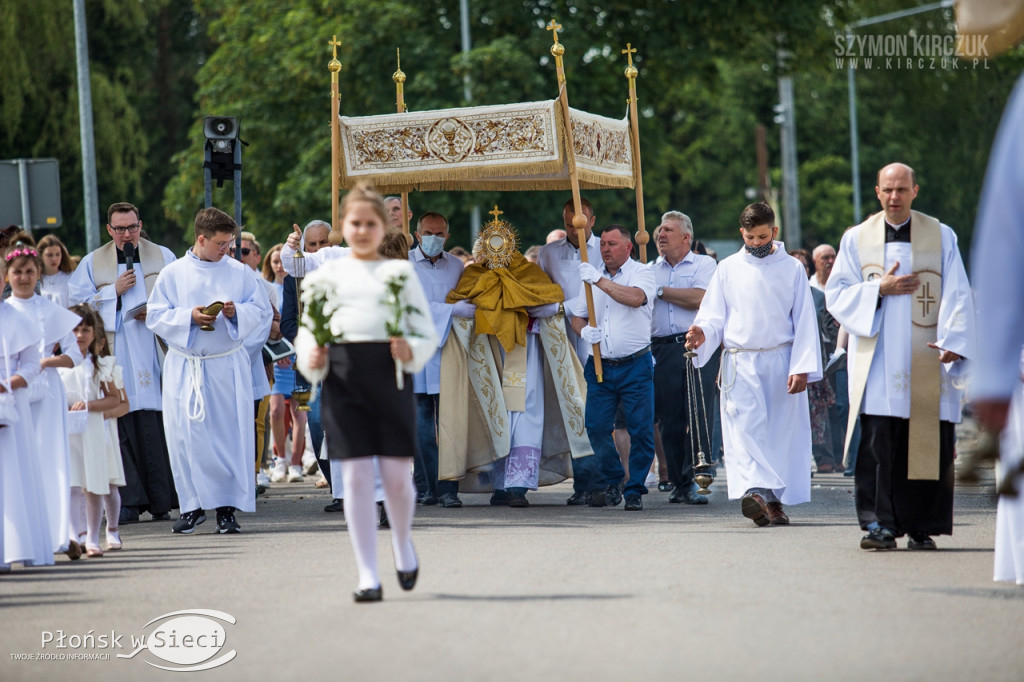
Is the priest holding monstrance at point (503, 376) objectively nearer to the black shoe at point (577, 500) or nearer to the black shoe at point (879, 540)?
the black shoe at point (577, 500)

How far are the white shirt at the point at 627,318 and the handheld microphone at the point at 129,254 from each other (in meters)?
3.86

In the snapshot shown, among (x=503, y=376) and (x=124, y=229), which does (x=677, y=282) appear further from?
(x=124, y=229)

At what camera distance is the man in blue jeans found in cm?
1249

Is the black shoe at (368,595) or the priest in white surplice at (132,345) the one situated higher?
the priest in white surplice at (132,345)

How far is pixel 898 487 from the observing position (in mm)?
9414

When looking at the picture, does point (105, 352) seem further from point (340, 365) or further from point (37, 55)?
point (37, 55)

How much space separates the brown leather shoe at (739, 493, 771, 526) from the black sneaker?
406 centimetres

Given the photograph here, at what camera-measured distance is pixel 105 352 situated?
34.2 feet

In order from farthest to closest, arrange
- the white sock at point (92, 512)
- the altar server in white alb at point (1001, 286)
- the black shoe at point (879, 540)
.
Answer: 1. the white sock at point (92, 512)
2. the black shoe at point (879, 540)
3. the altar server in white alb at point (1001, 286)

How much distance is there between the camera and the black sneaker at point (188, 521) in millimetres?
11430

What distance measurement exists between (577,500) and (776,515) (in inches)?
94.6

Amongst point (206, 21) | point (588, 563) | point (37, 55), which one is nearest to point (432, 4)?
point (37, 55)

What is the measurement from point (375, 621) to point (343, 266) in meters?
1.93

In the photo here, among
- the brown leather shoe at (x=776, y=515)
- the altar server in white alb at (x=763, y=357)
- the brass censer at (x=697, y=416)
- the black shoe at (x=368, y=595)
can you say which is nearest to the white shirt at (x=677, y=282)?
the brass censer at (x=697, y=416)
